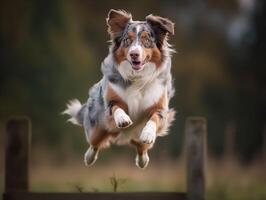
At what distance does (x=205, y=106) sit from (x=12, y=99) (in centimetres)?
175

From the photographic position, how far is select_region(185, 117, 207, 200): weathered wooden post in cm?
372

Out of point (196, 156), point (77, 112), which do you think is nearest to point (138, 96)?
point (196, 156)

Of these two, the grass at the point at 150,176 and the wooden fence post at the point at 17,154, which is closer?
the wooden fence post at the point at 17,154

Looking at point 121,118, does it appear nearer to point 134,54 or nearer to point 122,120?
point 122,120

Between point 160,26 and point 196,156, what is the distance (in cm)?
79

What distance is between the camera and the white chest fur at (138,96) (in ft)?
13.3

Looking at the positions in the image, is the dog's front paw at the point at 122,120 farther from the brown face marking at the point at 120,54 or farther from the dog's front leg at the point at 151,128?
the brown face marking at the point at 120,54

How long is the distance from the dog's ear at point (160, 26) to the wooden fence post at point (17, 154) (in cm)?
88

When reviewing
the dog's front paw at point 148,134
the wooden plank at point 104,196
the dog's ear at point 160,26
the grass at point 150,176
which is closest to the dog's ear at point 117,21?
the dog's ear at point 160,26

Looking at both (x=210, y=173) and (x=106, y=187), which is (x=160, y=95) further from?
(x=210, y=173)

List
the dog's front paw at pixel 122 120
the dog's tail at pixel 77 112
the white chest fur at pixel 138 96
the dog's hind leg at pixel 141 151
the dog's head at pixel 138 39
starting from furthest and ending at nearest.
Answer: the dog's tail at pixel 77 112, the dog's hind leg at pixel 141 151, the white chest fur at pixel 138 96, the dog's head at pixel 138 39, the dog's front paw at pixel 122 120

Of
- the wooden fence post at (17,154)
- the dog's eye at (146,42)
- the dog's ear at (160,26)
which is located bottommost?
the wooden fence post at (17,154)

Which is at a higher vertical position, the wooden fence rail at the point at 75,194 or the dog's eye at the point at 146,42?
the dog's eye at the point at 146,42

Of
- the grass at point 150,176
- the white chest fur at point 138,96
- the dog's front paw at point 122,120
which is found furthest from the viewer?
the grass at point 150,176
